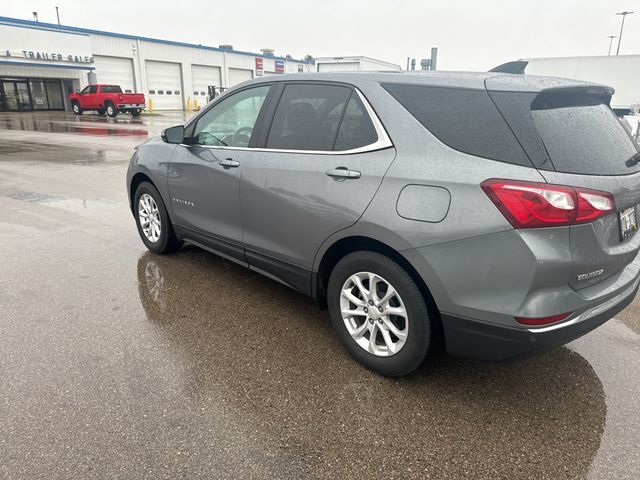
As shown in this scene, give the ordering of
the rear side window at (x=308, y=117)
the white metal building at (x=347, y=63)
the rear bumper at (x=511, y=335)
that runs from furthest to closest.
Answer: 1. the white metal building at (x=347, y=63)
2. the rear side window at (x=308, y=117)
3. the rear bumper at (x=511, y=335)

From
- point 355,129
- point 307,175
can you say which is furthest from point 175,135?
point 355,129

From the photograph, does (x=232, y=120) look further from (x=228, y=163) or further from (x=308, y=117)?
(x=308, y=117)

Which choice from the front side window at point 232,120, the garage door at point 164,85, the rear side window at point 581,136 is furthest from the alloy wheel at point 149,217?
the garage door at point 164,85

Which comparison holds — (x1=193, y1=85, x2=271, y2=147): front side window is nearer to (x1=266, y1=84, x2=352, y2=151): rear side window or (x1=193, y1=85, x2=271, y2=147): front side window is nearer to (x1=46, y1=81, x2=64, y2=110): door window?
(x1=266, y1=84, x2=352, y2=151): rear side window

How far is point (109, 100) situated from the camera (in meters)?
30.3

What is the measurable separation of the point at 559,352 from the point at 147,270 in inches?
142

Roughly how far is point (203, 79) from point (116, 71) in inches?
346

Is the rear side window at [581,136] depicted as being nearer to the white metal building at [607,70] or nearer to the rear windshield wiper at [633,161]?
the rear windshield wiper at [633,161]

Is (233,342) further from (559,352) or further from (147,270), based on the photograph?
(559,352)

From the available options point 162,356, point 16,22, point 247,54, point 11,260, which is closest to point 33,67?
point 16,22

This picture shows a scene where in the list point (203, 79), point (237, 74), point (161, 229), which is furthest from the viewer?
point (237, 74)

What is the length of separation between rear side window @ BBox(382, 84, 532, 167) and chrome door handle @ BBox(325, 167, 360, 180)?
1.54 feet

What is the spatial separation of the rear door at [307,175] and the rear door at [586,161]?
29.9 inches

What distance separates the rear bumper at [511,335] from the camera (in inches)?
89.7
